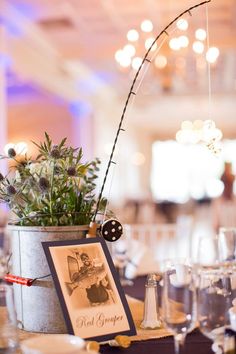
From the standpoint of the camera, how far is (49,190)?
1746 mm

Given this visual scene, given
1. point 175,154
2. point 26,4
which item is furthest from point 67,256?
point 175,154

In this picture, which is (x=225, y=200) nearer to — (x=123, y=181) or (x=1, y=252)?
(x=1, y=252)

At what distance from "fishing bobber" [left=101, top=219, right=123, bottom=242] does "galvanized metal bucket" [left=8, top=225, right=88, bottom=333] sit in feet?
0.18

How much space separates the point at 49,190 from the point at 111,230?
0.72 ft

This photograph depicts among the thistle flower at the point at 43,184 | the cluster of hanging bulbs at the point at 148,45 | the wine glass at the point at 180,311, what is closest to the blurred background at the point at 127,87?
the cluster of hanging bulbs at the point at 148,45

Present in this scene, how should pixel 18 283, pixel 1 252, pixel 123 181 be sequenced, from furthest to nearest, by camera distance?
pixel 123 181 < pixel 1 252 < pixel 18 283

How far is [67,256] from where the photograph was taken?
1661mm

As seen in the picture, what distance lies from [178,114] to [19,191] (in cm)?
1568

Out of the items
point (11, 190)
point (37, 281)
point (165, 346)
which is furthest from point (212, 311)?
point (11, 190)

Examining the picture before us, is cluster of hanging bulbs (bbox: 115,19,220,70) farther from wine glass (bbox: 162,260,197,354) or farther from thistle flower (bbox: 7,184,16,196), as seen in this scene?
wine glass (bbox: 162,260,197,354)

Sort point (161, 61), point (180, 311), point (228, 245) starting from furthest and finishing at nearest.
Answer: point (161, 61), point (228, 245), point (180, 311)

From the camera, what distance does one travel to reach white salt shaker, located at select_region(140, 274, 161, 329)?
178cm

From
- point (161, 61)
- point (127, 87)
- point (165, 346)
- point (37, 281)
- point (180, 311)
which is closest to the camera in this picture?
point (180, 311)

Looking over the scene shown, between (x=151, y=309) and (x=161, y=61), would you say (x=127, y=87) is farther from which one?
(x=151, y=309)
